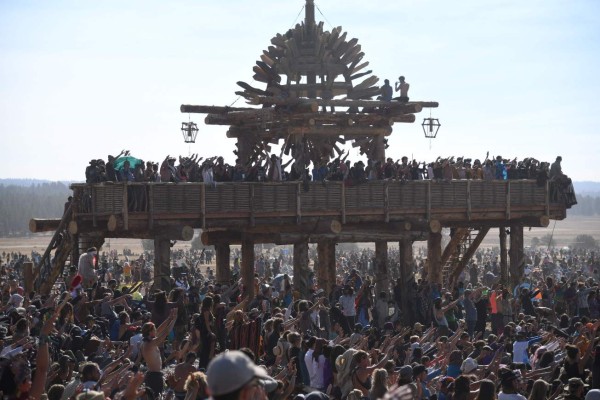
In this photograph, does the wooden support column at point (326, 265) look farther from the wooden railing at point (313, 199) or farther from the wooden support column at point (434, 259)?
the wooden support column at point (434, 259)

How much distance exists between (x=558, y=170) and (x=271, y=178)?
8.59 metres

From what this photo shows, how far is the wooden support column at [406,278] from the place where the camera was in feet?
82.6

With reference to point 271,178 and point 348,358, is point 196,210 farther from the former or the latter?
point 348,358

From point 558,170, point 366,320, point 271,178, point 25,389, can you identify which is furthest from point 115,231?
point 25,389

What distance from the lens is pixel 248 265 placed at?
2755 centimetres

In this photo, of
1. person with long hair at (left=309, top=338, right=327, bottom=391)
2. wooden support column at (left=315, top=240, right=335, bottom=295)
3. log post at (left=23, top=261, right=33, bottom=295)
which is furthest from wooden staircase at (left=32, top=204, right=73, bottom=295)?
person with long hair at (left=309, top=338, right=327, bottom=391)

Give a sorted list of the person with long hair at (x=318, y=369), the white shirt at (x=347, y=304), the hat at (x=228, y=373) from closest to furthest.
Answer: the hat at (x=228, y=373)
the person with long hair at (x=318, y=369)
the white shirt at (x=347, y=304)

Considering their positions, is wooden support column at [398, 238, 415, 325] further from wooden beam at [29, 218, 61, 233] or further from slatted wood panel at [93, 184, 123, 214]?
wooden beam at [29, 218, 61, 233]

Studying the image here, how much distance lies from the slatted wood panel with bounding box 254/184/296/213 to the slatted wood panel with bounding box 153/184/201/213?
159 centimetres

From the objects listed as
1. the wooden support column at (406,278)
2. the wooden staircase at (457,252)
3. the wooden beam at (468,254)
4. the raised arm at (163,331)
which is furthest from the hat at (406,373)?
the wooden staircase at (457,252)

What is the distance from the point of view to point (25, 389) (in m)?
8.34

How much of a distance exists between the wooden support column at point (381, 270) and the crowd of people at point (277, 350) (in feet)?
7.34

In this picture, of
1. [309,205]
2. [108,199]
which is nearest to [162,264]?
[108,199]

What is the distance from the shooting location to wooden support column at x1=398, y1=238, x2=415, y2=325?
25.2 m
